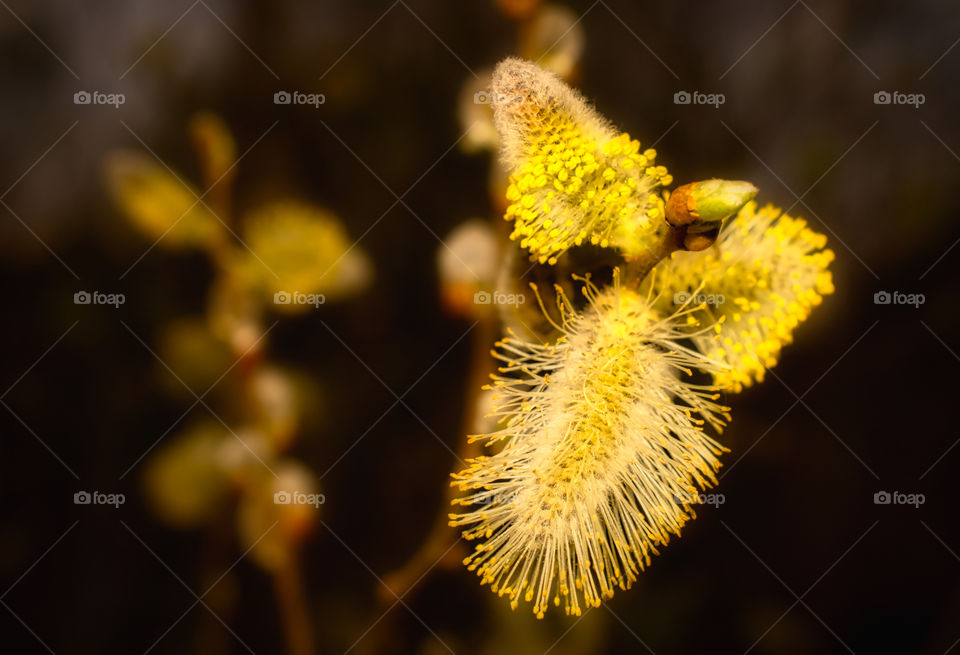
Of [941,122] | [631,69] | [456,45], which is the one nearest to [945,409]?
[941,122]

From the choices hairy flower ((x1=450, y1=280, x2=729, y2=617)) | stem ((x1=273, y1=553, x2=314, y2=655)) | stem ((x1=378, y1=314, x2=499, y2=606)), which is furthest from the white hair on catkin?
stem ((x1=273, y1=553, x2=314, y2=655))

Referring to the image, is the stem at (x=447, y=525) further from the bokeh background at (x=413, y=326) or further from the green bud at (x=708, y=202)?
the green bud at (x=708, y=202)

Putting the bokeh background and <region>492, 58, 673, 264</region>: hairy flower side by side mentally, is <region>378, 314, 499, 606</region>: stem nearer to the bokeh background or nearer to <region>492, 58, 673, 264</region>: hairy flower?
the bokeh background

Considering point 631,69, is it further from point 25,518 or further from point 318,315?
point 25,518

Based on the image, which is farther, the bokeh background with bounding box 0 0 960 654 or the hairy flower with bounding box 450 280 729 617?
the bokeh background with bounding box 0 0 960 654

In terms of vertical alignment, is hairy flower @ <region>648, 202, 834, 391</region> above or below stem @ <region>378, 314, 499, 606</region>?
above

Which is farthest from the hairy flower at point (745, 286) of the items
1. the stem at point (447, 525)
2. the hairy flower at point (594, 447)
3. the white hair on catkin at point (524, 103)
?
the stem at point (447, 525)
